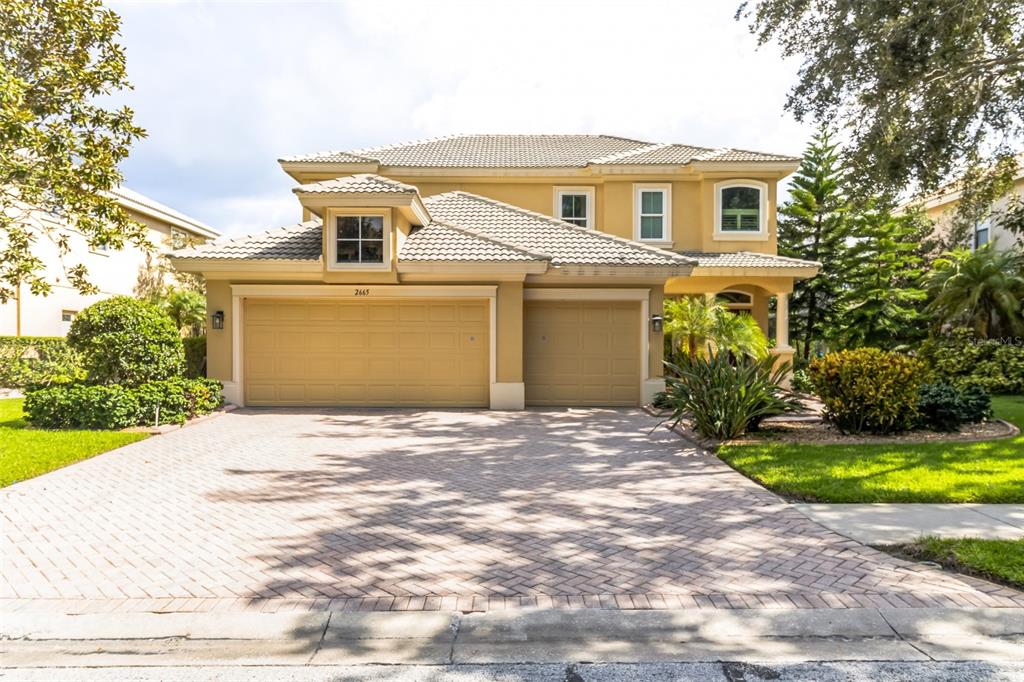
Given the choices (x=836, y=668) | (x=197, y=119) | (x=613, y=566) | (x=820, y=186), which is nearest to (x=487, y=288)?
(x=197, y=119)

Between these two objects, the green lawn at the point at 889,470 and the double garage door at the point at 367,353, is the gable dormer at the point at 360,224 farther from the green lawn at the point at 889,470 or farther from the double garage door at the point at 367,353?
the green lawn at the point at 889,470

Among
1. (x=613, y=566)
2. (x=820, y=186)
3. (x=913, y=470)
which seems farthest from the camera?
(x=820, y=186)

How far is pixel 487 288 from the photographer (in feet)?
44.8

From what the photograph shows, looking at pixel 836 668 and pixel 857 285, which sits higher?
pixel 857 285

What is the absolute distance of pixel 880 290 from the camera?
2442cm

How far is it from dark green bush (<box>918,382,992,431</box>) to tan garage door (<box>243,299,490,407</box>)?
847cm

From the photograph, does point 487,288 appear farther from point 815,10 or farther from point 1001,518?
point 1001,518

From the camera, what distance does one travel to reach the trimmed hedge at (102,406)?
10.5 m

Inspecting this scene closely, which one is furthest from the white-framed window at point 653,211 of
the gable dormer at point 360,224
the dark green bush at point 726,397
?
the dark green bush at point 726,397

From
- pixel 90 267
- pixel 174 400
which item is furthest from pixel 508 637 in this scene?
pixel 90 267

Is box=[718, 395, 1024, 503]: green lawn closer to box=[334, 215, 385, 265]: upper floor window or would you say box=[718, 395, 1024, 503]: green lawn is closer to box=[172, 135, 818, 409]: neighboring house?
box=[172, 135, 818, 409]: neighboring house

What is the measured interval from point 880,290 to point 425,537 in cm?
2508

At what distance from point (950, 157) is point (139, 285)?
2667cm

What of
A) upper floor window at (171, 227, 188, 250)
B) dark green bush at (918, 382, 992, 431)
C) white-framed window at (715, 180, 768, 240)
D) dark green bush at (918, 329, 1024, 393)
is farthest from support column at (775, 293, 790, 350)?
upper floor window at (171, 227, 188, 250)
